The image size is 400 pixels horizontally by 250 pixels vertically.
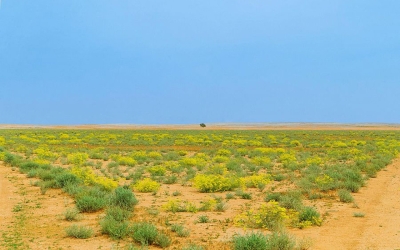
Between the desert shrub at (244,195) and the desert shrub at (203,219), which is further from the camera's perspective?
the desert shrub at (244,195)

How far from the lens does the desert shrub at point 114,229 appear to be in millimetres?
10188

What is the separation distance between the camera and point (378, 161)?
27.7 metres

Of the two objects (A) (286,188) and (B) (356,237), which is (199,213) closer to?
(B) (356,237)

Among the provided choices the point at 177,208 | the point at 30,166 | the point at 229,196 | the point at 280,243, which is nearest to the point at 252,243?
the point at 280,243

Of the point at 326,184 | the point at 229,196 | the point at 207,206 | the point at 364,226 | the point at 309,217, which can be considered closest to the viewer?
the point at 364,226

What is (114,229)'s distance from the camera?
10.4 metres

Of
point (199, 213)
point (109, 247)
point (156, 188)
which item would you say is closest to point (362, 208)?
point (199, 213)

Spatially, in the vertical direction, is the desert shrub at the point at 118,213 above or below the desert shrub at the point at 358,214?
above

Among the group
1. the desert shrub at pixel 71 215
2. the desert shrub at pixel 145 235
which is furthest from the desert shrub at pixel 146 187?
the desert shrub at pixel 145 235

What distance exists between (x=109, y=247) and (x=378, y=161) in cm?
2214

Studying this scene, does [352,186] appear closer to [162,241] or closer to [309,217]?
[309,217]

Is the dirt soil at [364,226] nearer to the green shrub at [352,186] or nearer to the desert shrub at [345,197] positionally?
the green shrub at [352,186]

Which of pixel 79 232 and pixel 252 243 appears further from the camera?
pixel 79 232

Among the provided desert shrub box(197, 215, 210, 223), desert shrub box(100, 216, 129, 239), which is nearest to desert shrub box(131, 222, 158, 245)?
desert shrub box(100, 216, 129, 239)
